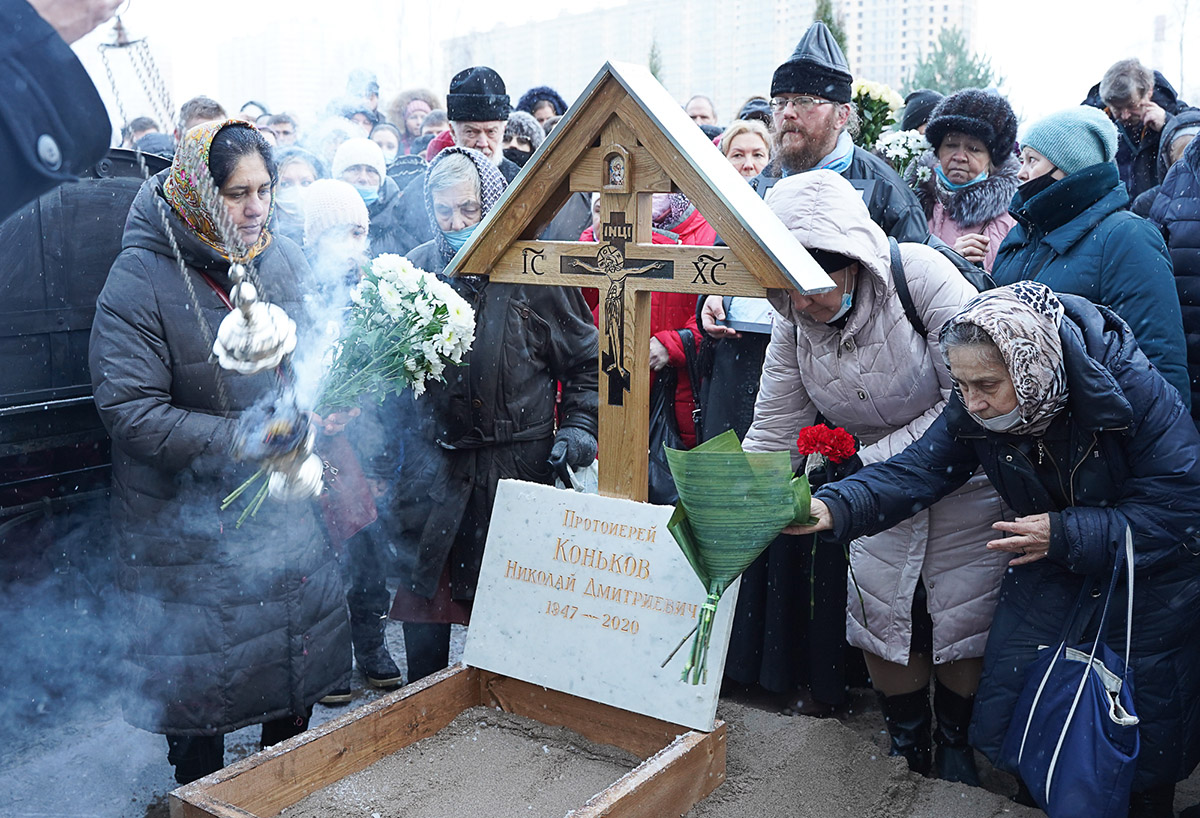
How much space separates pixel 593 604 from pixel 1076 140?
2274mm

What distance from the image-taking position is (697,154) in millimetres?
2689

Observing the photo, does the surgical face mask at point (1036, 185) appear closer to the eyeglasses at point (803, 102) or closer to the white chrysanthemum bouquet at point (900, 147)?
the eyeglasses at point (803, 102)

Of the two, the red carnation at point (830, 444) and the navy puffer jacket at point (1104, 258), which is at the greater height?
the navy puffer jacket at point (1104, 258)

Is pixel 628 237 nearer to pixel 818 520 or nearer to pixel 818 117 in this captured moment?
pixel 818 520

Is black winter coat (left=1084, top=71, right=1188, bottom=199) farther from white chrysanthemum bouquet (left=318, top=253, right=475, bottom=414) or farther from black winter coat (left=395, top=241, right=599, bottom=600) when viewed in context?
white chrysanthemum bouquet (left=318, top=253, right=475, bottom=414)

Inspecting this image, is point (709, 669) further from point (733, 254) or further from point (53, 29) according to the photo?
point (53, 29)

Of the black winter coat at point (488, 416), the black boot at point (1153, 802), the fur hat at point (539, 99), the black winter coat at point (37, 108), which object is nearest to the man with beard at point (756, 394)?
the black winter coat at point (488, 416)

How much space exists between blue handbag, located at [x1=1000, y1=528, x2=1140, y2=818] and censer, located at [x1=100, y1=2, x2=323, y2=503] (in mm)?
2109

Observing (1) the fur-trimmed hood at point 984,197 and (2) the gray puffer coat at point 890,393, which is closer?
(2) the gray puffer coat at point 890,393

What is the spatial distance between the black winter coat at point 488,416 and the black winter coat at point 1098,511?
1258 mm

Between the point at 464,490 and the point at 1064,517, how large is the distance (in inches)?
80.3

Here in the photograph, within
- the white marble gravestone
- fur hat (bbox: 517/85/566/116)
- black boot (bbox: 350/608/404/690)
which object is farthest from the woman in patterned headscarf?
fur hat (bbox: 517/85/566/116)

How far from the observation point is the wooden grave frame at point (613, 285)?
2625mm

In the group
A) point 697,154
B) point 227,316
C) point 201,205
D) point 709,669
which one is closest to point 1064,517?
point 709,669
